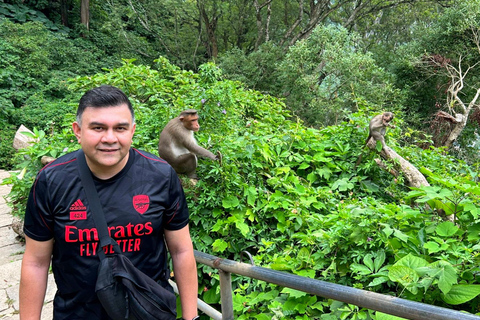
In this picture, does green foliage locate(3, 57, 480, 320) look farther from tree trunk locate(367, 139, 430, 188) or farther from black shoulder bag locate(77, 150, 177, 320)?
black shoulder bag locate(77, 150, 177, 320)

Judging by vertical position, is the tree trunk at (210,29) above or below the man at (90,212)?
above

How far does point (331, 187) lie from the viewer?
10.5 feet

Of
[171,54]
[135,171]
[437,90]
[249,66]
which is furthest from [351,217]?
[171,54]

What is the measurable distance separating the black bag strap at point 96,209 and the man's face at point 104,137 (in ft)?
0.09

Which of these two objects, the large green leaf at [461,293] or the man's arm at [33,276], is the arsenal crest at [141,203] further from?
the large green leaf at [461,293]

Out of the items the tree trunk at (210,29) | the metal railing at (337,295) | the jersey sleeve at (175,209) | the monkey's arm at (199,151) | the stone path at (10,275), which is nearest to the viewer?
the metal railing at (337,295)

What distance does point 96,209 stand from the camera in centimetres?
107

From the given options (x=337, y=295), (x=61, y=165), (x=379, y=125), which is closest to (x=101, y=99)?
(x=61, y=165)

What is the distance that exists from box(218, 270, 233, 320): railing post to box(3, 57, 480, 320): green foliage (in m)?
0.27

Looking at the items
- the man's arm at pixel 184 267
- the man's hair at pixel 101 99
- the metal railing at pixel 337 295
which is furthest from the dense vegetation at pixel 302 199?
the man's hair at pixel 101 99

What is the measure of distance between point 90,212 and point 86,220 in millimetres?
28

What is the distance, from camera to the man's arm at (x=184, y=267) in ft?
4.10

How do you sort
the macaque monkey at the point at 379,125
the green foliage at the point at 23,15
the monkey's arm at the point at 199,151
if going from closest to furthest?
the monkey's arm at the point at 199,151, the macaque monkey at the point at 379,125, the green foliage at the point at 23,15

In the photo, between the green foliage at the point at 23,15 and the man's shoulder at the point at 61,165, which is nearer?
the man's shoulder at the point at 61,165
